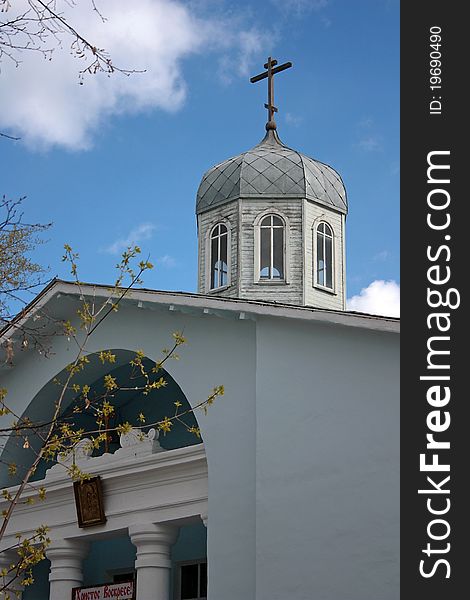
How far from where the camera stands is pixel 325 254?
59.4ft

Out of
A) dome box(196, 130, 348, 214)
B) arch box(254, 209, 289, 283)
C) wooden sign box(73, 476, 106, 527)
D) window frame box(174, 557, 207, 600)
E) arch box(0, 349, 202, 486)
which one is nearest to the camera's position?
wooden sign box(73, 476, 106, 527)

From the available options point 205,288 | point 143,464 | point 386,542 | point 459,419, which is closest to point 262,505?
point 386,542

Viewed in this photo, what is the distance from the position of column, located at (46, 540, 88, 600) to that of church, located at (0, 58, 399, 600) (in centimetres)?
2

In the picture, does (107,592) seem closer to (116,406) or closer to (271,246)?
(116,406)

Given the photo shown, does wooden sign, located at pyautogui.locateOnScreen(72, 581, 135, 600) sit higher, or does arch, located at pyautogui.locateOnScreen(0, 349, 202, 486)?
arch, located at pyautogui.locateOnScreen(0, 349, 202, 486)

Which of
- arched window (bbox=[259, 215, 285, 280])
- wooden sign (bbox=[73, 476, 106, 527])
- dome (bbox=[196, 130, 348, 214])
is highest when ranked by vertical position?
dome (bbox=[196, 130, 348, 214])

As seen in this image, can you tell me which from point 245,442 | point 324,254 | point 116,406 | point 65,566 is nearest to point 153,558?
point 65,566

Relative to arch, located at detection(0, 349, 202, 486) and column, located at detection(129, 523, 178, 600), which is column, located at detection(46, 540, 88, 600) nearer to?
column, located at detection(129, 523, 178, 600)

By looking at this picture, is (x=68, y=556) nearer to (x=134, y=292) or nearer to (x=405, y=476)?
(x=134, y=292)

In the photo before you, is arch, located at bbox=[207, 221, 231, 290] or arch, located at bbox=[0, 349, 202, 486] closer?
arch, located at bbox=[0, 349, 202, 486]

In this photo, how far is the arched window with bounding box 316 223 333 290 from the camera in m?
17.9

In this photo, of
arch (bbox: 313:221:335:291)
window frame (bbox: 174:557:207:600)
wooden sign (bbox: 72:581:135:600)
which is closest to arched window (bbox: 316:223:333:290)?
arch (bbox: 313:221:335:291)

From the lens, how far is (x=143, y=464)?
1392cm

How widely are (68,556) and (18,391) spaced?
2.39 metres
